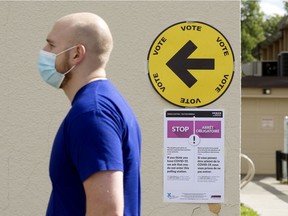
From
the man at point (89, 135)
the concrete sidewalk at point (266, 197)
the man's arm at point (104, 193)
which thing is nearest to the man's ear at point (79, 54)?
the man at point (89, 135)

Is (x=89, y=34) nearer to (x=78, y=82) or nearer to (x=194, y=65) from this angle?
(x=78, y=82)

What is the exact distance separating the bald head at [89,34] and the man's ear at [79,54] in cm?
2

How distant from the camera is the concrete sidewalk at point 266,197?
13.4 m

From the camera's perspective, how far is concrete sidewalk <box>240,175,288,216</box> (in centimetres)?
1339

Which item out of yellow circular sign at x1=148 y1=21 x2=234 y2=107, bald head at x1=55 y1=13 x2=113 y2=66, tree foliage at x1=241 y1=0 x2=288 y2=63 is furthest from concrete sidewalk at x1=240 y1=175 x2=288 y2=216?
tree foliage at x1=241 y1=0 x2=288 y2=63

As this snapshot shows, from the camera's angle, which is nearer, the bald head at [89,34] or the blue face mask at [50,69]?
the bald head at [89,34]

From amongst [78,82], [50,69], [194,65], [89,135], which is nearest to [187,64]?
[194,65]

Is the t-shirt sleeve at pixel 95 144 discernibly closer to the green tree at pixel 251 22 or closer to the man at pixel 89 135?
the man at pixel 89 135

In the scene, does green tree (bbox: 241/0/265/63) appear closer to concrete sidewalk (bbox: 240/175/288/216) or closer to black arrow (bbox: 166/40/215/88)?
concrete sidewalk (bbox: 240/175/288/216)

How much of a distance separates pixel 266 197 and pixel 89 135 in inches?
518

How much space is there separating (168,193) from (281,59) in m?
21.0

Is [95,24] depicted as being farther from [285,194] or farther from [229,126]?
[285,194]

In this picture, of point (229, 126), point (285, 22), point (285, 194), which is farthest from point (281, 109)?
point (285, 22)

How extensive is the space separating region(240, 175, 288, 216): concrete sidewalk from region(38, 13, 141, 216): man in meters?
9.79
